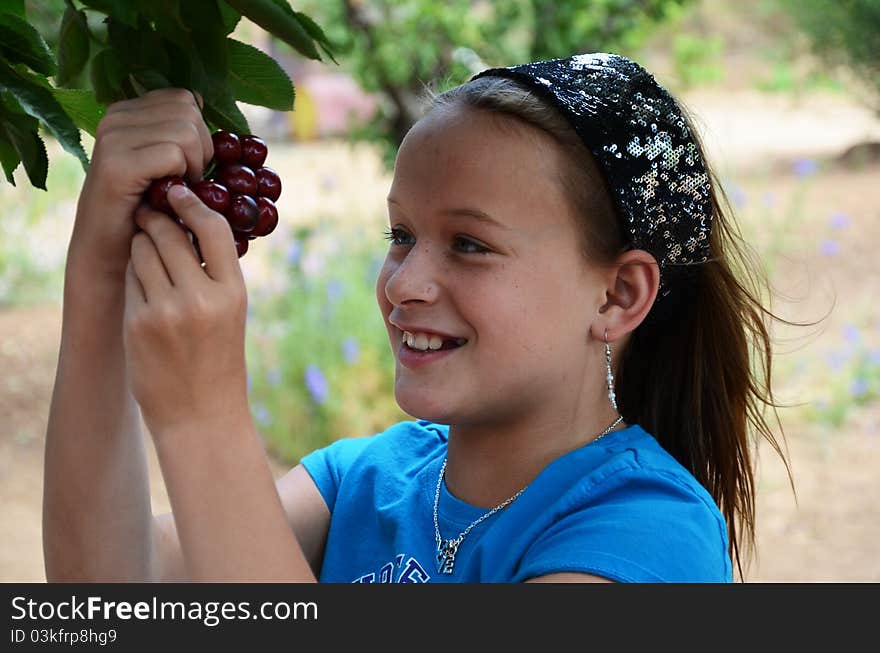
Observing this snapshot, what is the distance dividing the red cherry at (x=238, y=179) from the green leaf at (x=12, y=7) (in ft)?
1.04

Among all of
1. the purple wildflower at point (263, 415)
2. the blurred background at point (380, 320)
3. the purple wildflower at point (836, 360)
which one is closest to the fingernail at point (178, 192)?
the blurred background at point (380, 320)

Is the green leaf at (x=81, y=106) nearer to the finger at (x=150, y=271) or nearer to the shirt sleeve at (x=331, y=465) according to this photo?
the finger at (x=150, y=271)

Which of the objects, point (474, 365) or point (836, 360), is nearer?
point (474, 365)

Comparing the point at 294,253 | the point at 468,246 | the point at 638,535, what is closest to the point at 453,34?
the point at 294,253

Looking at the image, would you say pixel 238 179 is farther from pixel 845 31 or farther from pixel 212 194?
pixel 845 31

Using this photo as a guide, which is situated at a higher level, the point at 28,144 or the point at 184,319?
the point at 28,144

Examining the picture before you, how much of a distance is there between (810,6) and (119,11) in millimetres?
7877

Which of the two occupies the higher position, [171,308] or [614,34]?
[614,34]

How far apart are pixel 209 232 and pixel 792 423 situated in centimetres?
446

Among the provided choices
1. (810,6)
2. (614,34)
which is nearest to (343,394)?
(614,34)

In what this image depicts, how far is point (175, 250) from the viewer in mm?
1036
